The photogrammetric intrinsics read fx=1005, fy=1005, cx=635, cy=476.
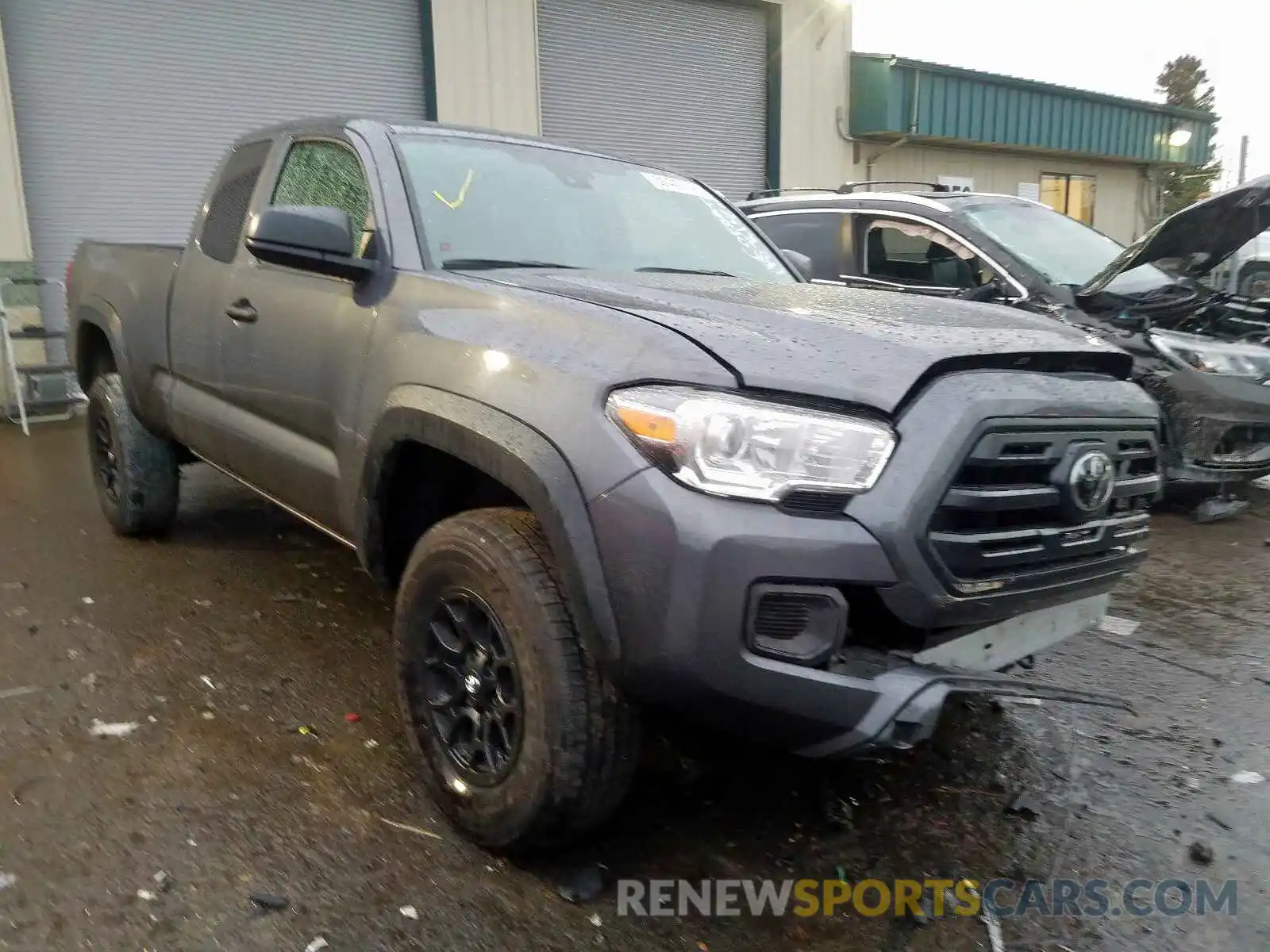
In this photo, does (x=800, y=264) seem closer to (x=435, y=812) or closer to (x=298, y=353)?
(x=298, y=353)

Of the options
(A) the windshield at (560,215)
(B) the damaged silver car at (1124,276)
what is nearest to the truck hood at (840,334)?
(A) the windshield at (560,215)

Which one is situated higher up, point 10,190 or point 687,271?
point 10,190

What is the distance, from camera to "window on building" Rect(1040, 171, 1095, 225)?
64.3ft

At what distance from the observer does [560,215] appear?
339cm

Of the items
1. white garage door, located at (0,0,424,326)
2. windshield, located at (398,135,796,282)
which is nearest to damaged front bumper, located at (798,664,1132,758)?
windshield, located at (398,135,796,282)

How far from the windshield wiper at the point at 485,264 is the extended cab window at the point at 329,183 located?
26cm

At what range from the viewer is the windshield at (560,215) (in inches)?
124

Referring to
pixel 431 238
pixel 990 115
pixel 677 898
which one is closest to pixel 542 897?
pixel 677 898

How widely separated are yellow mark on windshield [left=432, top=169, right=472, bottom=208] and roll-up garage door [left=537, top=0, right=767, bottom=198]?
904 centimetres

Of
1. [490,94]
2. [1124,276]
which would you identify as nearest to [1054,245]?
[1124,276]

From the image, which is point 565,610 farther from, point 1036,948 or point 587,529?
point 1036,948

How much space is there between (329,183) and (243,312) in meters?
0.57

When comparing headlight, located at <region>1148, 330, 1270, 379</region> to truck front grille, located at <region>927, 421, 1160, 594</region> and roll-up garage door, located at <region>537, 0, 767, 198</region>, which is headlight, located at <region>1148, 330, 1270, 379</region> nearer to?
truck front grille, located at <region>927, 421, 1160, 594</region>

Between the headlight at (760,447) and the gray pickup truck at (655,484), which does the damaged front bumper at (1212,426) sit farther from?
the headlight at (760,447)
